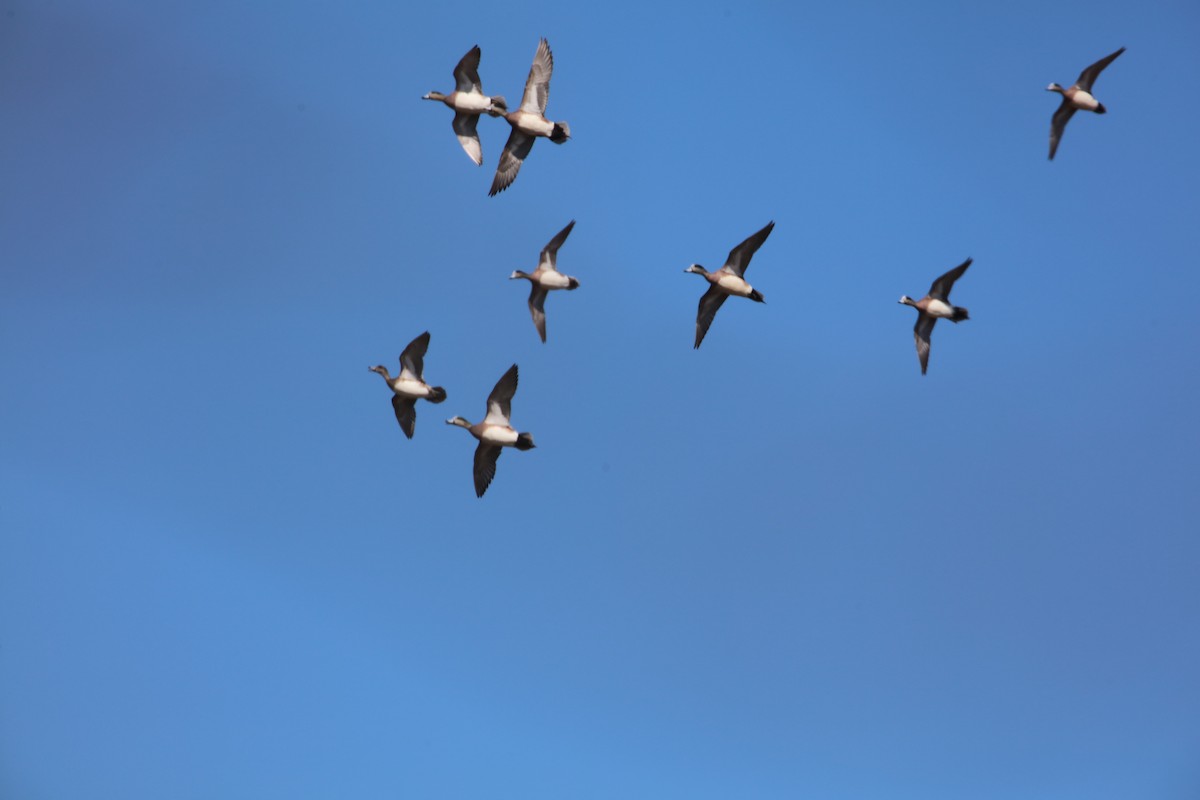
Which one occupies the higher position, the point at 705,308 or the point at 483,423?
the point at 705,308

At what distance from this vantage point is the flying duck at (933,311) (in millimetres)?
49719

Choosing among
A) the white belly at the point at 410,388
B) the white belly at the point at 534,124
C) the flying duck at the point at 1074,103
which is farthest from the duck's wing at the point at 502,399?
the flying duck at the point at 1074,103

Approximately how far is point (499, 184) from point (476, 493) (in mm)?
8769

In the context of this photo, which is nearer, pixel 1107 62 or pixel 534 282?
pixel 1107 62

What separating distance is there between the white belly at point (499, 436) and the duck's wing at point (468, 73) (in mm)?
9751

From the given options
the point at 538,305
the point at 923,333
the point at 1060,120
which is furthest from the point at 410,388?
the point at 1060,120

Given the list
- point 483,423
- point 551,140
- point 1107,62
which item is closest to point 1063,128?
point 1107,62

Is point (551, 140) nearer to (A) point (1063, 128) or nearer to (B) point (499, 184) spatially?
(B) point (499, 184)

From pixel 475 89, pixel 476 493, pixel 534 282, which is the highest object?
pixel 475 89

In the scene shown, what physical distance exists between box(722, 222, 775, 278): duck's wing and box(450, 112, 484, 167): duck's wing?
7.71 m

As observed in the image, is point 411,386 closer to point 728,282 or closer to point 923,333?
point 728,282

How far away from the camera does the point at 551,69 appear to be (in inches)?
1896

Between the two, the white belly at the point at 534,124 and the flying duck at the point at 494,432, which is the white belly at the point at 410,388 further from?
the white belly at the point at 534,124

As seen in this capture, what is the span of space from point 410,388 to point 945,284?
52.3ft
